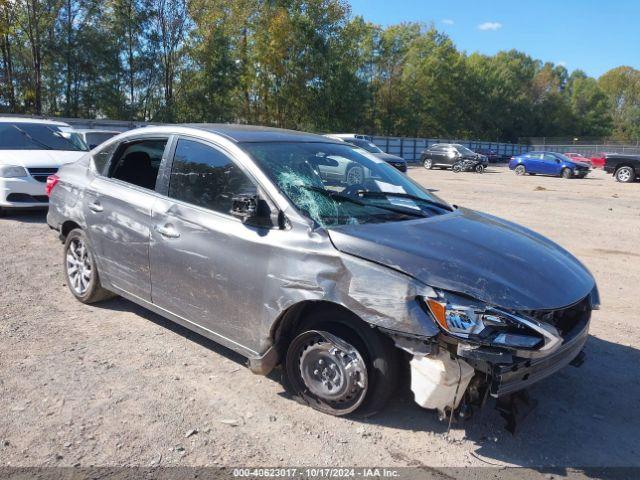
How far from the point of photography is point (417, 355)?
2.91 meters

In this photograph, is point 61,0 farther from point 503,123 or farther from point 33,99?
point 503,123

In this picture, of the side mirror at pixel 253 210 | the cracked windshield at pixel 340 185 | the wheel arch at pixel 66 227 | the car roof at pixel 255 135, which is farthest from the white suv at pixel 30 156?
the side mirror at pixel 253 210

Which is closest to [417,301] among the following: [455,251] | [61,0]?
[455,251]

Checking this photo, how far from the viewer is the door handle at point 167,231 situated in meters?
3.91

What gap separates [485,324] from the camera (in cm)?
283

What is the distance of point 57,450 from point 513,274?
2.70 metres

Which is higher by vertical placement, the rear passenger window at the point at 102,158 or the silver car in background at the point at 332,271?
the rear passenger window at the point at 102,158

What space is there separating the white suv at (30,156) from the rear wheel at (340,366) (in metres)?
7.45

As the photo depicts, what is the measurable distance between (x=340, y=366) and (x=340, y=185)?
1.34 m

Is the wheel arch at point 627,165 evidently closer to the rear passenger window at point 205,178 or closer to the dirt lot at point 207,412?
the dirt lot at point 207,412

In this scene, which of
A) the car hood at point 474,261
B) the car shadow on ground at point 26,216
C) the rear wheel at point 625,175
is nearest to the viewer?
the car hood at point 474,261

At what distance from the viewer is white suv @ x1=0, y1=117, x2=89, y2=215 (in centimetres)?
907

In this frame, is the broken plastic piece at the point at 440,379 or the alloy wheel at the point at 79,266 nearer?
the broken plastic piece at the point at 440,379

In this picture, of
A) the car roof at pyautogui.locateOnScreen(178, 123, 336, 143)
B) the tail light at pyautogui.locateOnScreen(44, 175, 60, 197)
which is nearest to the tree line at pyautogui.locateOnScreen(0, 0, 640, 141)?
the tail light at pyautogui.locateOnScreen(44, 175, 60, 197)
